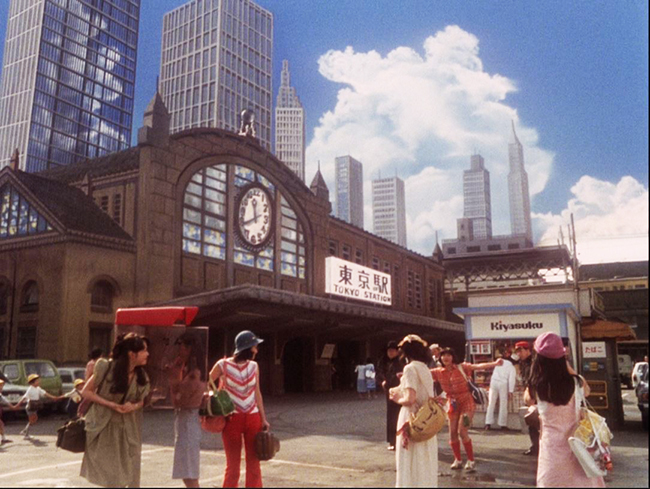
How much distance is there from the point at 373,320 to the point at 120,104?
15756 mm

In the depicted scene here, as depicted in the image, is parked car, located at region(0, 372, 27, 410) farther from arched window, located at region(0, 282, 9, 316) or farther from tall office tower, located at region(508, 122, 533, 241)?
tall office tower, located at region(508, 122, 533, 241)

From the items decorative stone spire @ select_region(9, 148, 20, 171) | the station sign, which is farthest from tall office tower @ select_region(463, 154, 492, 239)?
the station sign

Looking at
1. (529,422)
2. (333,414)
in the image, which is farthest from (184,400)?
(333,414)

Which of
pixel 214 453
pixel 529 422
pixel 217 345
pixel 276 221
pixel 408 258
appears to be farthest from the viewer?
pixel 408 258

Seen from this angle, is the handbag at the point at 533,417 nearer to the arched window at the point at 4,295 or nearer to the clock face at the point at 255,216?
the arched window at the point at 4,295

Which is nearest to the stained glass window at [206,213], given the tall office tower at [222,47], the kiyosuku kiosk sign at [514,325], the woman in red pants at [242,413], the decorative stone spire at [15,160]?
the decorative stone spire at [15,160]

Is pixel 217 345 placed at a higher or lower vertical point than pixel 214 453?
higher

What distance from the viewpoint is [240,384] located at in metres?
6.01

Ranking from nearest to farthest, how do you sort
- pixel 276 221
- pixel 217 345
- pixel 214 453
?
pixel 214 453
pixel 217 345
pixel 276 221

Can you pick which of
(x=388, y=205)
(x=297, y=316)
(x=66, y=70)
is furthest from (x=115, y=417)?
(x=297, y=316)

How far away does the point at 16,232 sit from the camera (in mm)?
18406

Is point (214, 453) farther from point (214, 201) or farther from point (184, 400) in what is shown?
point (214, 201)

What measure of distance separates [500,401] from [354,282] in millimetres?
16426

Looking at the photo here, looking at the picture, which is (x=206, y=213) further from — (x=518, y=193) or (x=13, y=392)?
(x=518, y=193)
